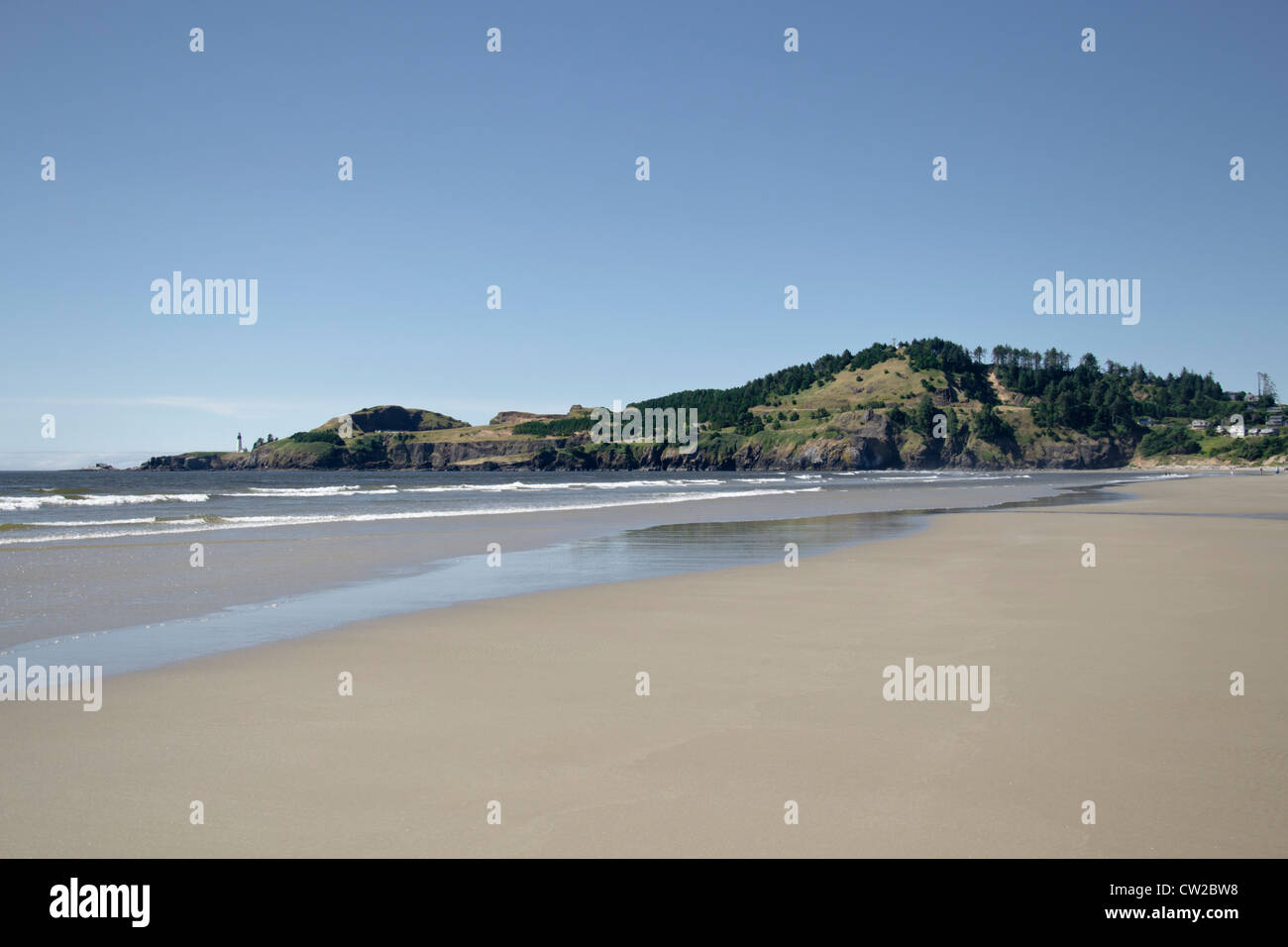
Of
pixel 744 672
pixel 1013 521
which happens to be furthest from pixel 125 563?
pixel 1013 521

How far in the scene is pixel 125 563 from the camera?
16.8m

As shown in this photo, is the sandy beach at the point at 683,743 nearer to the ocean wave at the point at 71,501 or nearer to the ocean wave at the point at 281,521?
the ocean wave at the point at 281,521

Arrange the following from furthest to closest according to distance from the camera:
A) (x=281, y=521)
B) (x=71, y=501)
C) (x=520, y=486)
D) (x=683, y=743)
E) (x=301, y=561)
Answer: (x=520, y=486) < (x=71, y=501) < (x=281, y=521) < (x=301, y=561) < (x=683, y=743)

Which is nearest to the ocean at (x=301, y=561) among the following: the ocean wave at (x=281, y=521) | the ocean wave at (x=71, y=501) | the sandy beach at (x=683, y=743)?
the ocean wave at (x=281, y=521)

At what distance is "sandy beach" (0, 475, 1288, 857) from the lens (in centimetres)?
430

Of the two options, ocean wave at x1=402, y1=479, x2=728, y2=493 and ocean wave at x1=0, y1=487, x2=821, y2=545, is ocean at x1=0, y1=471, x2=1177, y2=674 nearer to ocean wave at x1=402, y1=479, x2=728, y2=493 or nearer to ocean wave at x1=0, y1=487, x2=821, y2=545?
ocean wave at x1=0, y1=487, x2=821, y2=545

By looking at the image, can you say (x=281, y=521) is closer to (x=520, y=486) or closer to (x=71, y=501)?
(x=71, y=501)

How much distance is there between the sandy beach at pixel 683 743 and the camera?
14.1 feet

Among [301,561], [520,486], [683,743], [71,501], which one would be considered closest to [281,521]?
[301,561]

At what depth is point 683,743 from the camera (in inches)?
224

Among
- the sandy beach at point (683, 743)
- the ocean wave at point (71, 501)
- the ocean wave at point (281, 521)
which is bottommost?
the sandy beach at point (683, 743)
